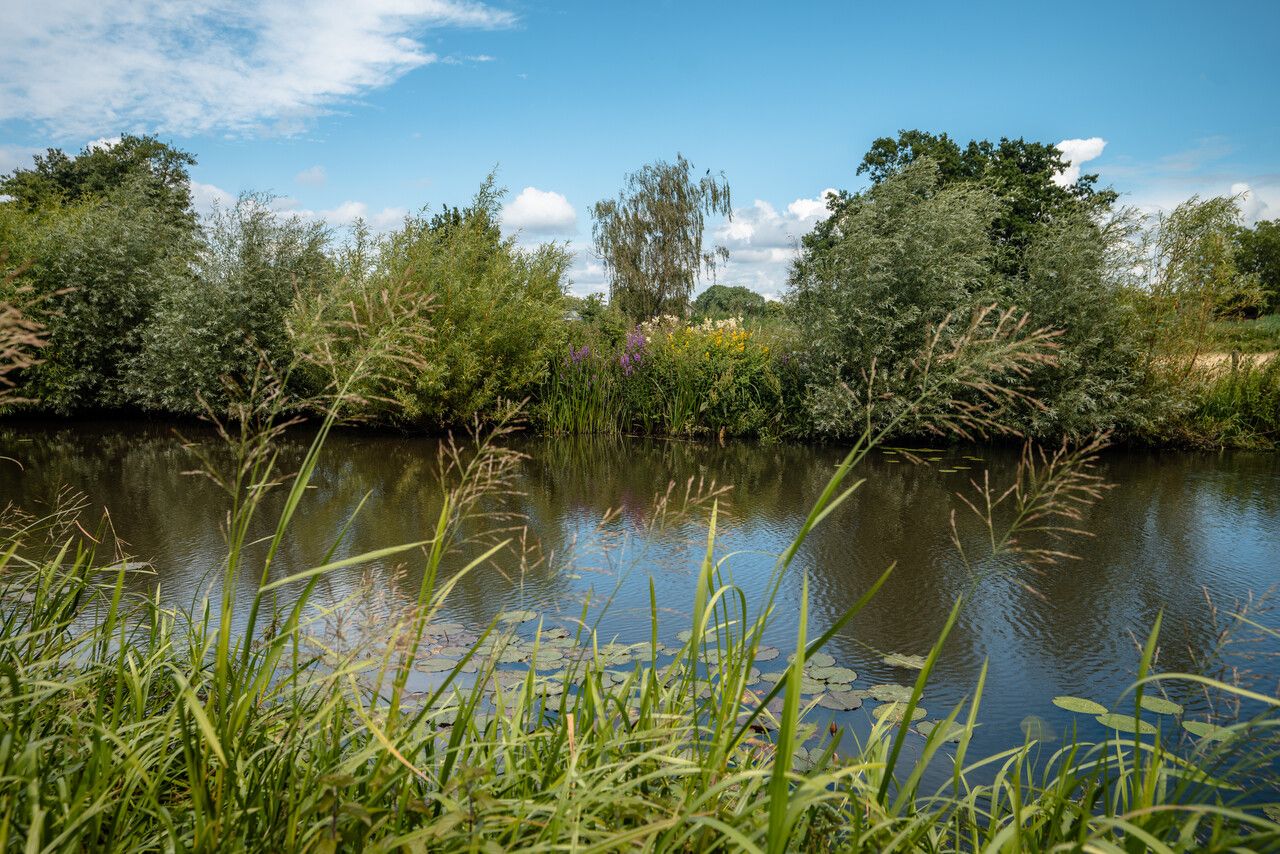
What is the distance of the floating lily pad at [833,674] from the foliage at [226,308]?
34.4 ft

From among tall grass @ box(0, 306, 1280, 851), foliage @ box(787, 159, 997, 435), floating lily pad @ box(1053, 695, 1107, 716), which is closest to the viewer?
tall grass @ box(0, 306, 1280, 851)

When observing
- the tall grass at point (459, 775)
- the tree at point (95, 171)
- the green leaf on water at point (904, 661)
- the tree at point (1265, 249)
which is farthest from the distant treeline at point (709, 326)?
the tree at point (1265, 249)

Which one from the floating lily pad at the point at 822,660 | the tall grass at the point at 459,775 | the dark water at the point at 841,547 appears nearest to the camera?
the tall grass at the point at 459,775

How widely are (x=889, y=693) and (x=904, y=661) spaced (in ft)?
1.45

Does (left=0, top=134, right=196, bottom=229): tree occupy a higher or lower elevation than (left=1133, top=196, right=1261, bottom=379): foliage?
higher

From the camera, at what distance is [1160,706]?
3143 mm

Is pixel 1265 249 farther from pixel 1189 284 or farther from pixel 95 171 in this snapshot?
pixel 95 171

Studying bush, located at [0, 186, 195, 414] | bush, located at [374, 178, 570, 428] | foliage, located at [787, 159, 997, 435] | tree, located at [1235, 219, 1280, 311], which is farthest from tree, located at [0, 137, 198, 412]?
tree, located at [1235, 219, 1280, 311]

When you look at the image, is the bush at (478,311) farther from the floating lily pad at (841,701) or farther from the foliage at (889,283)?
the floating lily pad at (841,701)

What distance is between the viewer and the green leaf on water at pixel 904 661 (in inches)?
143

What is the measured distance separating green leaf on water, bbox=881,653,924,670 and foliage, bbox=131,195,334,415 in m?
10.5

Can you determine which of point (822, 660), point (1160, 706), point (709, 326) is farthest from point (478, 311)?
point (1160, 706)

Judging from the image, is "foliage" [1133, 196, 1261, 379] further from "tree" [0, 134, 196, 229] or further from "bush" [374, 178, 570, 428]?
"tree" [0, 134, 196, 229]

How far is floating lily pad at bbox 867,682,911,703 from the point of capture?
3.22 meters
